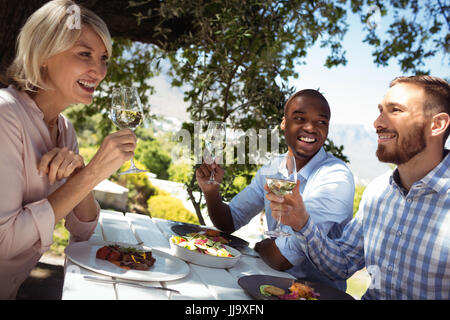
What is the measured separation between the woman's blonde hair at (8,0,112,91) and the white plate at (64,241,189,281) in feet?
2.68

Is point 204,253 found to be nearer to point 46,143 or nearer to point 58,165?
point 58,165

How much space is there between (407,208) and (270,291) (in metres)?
0.86

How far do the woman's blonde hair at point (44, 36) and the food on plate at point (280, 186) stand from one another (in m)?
1.15

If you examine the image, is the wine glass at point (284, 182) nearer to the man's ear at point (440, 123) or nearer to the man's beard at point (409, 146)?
the man's beard at point (409, 146)

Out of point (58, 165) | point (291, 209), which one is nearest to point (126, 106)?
point (58, 165)

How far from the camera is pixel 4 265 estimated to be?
67.3 inches

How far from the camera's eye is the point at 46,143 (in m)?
1.93

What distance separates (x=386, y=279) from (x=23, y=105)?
6.25 feet

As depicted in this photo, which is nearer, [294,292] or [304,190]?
[294,292]

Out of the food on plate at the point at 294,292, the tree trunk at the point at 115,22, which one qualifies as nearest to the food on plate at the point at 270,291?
the food on plate at the point at 294,292

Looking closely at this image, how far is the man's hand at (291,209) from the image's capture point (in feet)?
6.15

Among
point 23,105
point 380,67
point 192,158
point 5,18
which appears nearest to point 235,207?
point 192,158

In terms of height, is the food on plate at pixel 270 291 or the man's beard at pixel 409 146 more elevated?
the man's beard at pixel 409 146

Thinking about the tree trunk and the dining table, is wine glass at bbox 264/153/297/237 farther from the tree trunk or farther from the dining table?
the tree trunk
